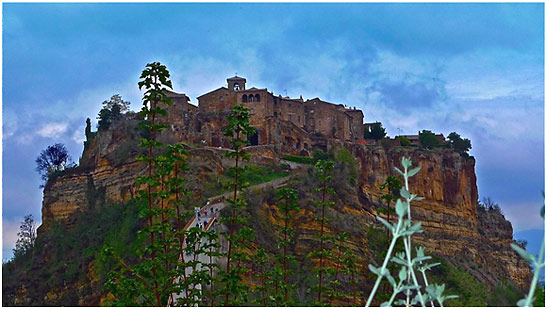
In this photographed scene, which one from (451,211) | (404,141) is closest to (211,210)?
(451,211)

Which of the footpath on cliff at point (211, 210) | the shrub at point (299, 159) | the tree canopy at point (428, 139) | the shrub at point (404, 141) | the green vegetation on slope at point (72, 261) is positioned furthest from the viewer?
the tree canopy at point (428, 139)

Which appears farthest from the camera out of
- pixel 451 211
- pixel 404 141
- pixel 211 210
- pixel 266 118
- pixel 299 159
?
pixel 404 141

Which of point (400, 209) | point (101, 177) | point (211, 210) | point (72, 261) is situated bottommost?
point (400, 209)

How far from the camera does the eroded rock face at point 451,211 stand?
5200cm

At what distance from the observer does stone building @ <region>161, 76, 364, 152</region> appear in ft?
162

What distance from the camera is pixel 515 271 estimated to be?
57406 millimetres

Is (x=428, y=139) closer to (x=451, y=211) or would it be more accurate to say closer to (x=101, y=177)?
(x=451, y=211)

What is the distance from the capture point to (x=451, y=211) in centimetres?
5597

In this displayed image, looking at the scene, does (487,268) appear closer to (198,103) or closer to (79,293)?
(198,103)

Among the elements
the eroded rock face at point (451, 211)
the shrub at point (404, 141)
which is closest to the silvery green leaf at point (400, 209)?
the eroded rock face at point (451, 211)

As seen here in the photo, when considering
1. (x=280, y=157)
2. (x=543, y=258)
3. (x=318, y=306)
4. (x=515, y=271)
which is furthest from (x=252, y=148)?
(x=543, y=258)

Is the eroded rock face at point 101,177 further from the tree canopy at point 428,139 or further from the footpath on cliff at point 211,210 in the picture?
the tree canopy at point 428,139

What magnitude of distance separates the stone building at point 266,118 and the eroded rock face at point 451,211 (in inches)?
115

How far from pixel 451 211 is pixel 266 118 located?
1603 centimetres
